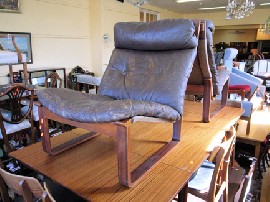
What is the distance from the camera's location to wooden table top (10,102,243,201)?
1066 millimetres

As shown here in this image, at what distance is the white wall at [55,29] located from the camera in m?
4.20

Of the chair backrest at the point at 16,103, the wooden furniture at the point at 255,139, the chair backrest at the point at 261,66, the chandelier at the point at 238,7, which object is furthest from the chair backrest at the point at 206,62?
the chair backrest at the point at 261,66

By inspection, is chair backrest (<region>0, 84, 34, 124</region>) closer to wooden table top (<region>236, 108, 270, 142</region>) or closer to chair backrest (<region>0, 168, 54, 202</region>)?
chair backrest (<region>0, 168, 54, 202</region>)

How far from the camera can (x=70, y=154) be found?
142 centimetres

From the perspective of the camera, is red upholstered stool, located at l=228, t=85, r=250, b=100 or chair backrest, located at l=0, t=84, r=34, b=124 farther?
red upholstered stool, located at l=228, t=85, r=250, b=100

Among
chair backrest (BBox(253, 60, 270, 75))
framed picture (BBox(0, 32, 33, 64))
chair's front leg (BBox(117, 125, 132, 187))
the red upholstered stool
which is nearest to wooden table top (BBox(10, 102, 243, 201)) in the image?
chair's front leg (BBox(117, 125, 132, 187))

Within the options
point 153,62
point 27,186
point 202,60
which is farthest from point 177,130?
point 27,186

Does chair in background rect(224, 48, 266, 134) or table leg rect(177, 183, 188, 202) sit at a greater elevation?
chair in background rect(224, 48, 266, 134)

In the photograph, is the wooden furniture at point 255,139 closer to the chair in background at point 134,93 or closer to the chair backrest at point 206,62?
the chair backrest at point 206,62

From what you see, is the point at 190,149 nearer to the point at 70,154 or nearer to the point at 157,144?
the point at 157,144

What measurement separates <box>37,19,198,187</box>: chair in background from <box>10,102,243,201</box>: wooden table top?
0.20ft

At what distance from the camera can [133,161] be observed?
4.35ft

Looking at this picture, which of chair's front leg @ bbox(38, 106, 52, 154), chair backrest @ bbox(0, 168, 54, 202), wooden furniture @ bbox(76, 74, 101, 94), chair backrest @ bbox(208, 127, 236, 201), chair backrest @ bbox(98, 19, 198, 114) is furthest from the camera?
wooden furniture @ bbox(76, 74, 101, 94)

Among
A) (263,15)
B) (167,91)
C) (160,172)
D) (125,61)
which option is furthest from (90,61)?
(263,15)
